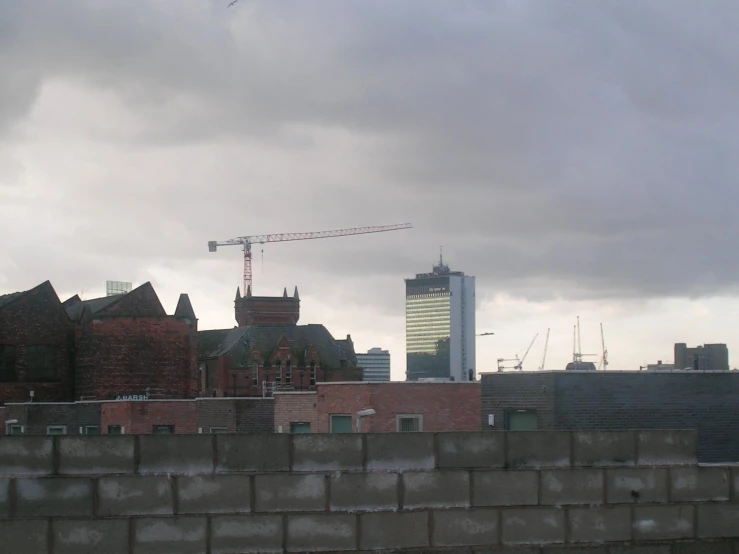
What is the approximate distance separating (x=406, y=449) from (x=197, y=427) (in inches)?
1768

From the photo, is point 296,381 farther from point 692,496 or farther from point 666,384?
point 692,496

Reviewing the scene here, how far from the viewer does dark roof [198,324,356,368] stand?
405 ft

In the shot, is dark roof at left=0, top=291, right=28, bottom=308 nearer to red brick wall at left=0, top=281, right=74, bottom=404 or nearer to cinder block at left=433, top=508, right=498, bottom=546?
red brick wall at left=0, top=281, right=74, bottom=404

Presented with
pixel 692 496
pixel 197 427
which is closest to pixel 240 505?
pixel 692 496

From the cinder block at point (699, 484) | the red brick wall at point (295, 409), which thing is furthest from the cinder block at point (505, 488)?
the red brick wall at point (295, 409)

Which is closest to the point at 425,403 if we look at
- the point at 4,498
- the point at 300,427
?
the point at 300,427

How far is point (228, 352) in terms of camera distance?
12231cm

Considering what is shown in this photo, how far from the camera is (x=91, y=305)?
294ft

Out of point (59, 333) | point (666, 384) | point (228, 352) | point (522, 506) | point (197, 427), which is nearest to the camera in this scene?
point (522, 506)

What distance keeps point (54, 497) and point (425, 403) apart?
1186 inches

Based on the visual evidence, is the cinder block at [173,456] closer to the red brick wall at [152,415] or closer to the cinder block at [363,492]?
the cinder block at [363,492]

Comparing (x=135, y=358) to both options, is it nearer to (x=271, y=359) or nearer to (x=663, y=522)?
(x=271, y=359)

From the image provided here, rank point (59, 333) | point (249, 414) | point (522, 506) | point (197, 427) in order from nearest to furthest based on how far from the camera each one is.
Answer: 1. point (522, 506)
2. point (249, 414)
3. point (197, 427)
4. point (59, 333)

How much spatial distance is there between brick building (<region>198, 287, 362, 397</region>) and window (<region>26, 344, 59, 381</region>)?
38.4 meters
